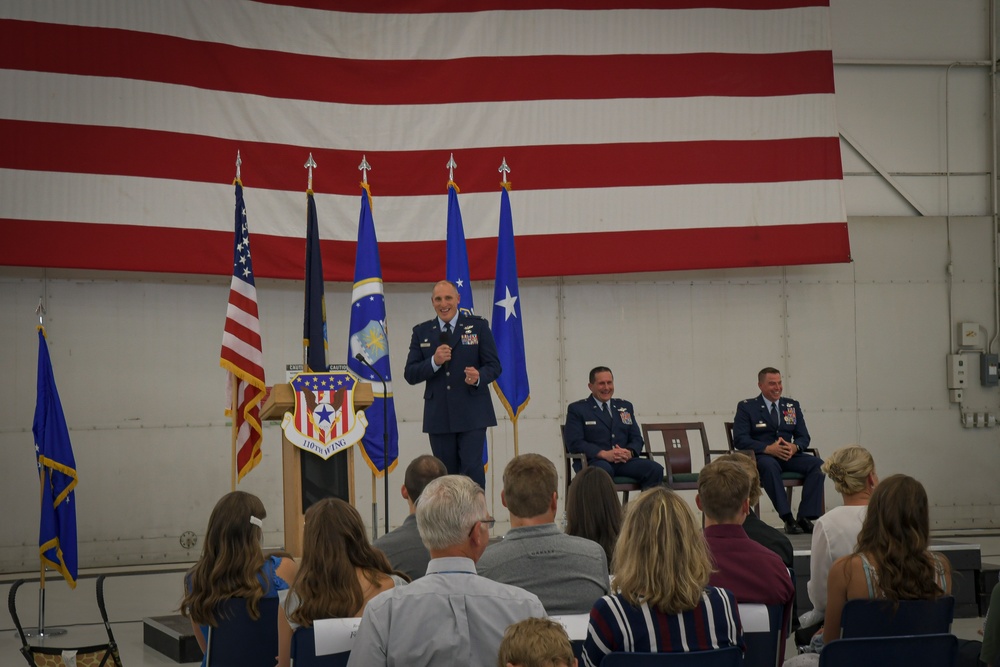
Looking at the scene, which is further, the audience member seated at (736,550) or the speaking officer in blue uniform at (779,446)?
the speaking officer in blue uniform at (779,446)

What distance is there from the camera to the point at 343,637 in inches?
97.0

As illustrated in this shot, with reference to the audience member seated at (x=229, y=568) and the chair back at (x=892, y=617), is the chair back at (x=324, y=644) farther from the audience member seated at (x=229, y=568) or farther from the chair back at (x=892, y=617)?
the chair back at (x=892, y=617)

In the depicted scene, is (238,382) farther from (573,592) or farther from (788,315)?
(788,315)

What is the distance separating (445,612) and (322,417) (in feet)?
9.65

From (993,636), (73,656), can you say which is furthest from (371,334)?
(993,636)

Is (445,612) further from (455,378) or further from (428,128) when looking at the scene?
(428,128)

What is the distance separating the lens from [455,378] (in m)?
6.22

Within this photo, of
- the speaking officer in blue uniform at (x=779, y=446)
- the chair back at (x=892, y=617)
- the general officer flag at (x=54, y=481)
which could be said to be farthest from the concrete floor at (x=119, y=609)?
the chair back at (x=892, y=617)

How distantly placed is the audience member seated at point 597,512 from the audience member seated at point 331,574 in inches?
36.1

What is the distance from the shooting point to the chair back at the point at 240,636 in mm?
3041

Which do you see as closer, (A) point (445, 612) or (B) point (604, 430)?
(A) point (445, 612)

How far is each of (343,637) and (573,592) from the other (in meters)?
0.65

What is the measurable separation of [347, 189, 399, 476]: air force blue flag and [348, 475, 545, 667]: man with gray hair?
4.13m

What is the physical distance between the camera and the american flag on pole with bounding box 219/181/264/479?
607 centimetres
